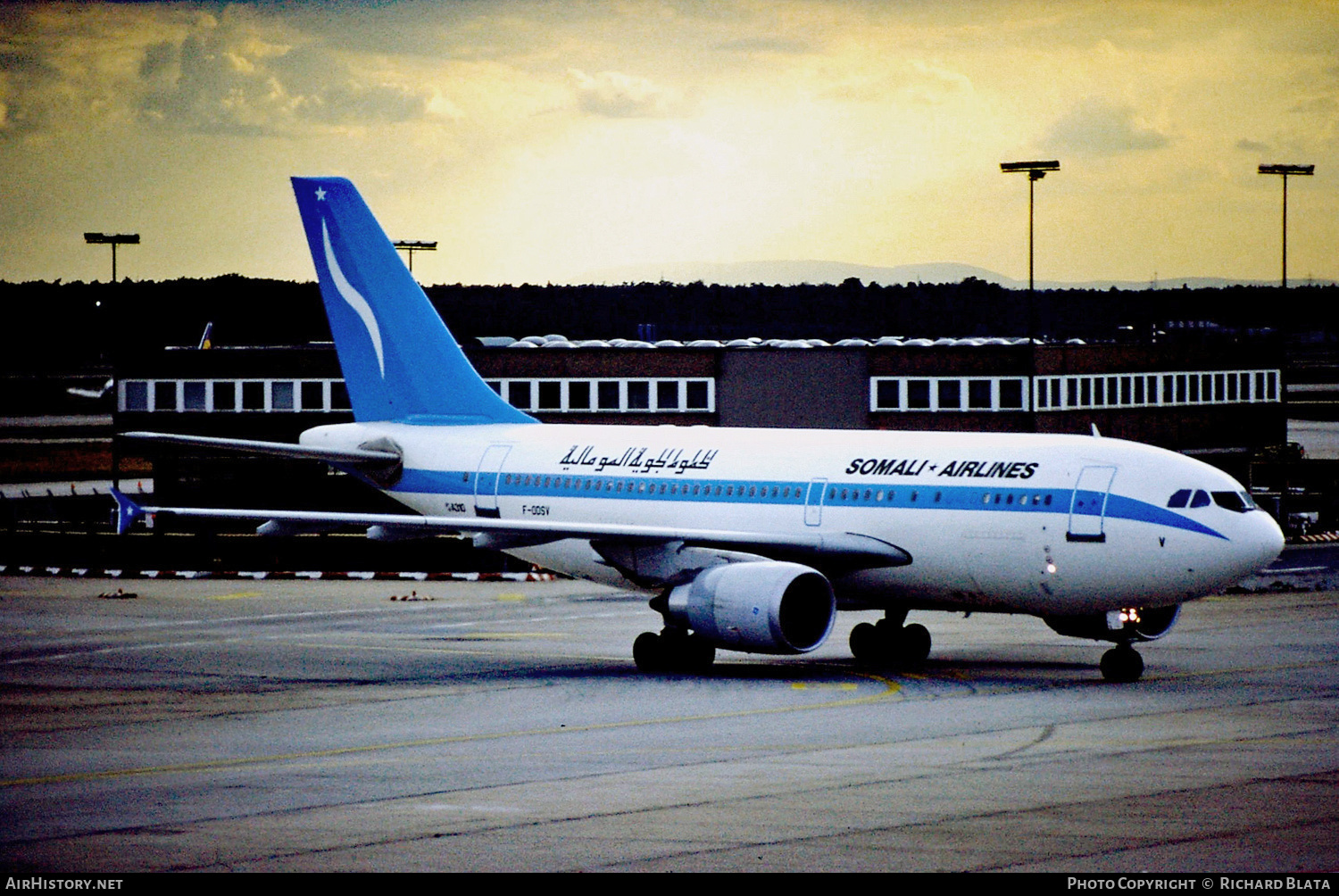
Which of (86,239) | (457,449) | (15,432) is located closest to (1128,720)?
(457,449)

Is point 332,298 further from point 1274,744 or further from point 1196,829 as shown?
point 1196,829

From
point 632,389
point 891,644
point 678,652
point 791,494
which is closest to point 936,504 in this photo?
point 791,494

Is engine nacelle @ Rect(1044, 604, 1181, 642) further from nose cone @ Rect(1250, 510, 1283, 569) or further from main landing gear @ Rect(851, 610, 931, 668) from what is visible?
main landing gear @ Rect(851, 610, 931, 668)

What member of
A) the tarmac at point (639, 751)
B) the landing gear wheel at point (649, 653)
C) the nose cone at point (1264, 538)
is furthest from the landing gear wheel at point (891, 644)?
the nose cone at point (1264, 538)

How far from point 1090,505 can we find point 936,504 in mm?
3090

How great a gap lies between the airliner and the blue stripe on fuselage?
0.13 feet

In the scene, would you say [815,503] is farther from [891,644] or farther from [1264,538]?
[1264,538]

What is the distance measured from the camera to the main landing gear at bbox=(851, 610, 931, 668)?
1567 inches

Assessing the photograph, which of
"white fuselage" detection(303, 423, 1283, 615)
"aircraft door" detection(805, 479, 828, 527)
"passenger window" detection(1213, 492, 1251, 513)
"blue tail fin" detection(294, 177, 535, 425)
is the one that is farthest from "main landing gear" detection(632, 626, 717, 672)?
"blue tail fin" detection(294, 177, 535, 425)

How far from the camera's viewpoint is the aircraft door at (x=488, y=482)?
45094 mm

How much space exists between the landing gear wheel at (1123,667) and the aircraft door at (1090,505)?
254cm

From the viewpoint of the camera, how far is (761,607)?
118 feet

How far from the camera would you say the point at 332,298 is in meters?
49.8
